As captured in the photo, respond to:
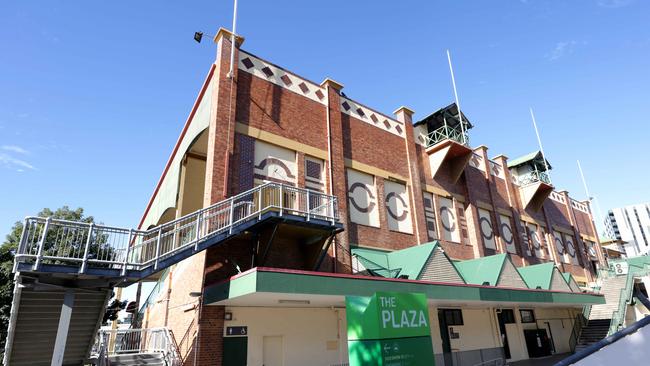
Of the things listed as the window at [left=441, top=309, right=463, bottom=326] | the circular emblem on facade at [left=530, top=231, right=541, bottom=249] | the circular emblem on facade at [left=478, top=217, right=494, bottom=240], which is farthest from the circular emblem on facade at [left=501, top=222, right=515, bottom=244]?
the window at [left=441, top=309, right=463, bottom=326]

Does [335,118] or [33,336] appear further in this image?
[335,118]

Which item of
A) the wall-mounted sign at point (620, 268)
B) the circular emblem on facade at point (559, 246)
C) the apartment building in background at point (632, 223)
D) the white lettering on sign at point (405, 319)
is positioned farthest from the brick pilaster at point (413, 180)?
the apartment building in background at point (632, 223)

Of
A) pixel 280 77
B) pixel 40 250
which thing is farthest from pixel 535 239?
pixel 40 250

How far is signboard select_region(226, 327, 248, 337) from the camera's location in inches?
497

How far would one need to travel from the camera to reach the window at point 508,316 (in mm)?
22562

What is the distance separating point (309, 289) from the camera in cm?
1146

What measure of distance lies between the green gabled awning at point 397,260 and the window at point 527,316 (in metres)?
11.4

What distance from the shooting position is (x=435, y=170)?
23.8 meters

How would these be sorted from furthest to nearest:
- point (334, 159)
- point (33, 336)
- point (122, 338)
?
point (334, 159), point (122, 338), point (33, 336)

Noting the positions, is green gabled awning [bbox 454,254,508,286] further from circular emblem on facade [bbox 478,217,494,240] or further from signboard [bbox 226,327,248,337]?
signboard [bbox 226,327,248,337]

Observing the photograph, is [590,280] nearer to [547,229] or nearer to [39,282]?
[547,229]

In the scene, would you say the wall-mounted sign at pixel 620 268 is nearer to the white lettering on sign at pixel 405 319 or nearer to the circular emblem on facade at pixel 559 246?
the circular emblem on facade at pixel 559 246

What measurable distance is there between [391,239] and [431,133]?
353 inches

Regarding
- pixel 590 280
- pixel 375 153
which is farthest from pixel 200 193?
pixel 590 280
